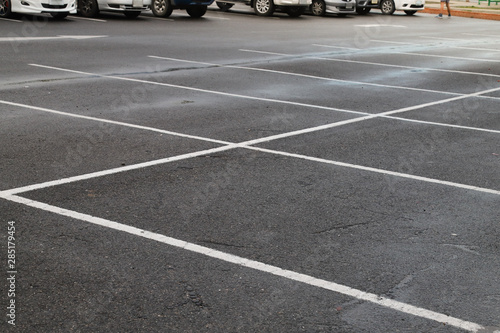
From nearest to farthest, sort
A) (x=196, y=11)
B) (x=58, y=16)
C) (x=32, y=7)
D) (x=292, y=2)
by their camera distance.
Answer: (x=32, y=7), (x=58, y=16), (x=196, y=11), (x=292, y=2)

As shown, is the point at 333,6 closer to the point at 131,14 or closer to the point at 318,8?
the point at 318,8

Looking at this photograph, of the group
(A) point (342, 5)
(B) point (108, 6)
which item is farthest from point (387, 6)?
(B) point (108, 6)

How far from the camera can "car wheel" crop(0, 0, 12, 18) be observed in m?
21.0

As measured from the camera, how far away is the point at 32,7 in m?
21.0

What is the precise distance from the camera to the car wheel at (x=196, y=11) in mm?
26722

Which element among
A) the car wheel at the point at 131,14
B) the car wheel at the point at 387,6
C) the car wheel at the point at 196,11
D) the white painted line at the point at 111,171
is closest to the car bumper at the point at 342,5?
the car wheel at the point at 387,6

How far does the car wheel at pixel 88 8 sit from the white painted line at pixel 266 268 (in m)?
18.6

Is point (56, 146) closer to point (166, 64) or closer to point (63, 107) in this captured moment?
point (63, 107)

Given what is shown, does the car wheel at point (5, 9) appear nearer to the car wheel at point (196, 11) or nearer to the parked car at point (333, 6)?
the car wheel at point (196, 11)

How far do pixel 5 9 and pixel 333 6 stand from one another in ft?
48.0

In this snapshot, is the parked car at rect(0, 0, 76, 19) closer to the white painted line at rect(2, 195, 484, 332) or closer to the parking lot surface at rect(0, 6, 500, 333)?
the parking lot surface at rect(0, 6, 500, 333)

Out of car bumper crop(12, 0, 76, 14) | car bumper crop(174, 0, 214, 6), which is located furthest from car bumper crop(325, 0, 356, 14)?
car bumper crop(12, 0, 76, 14)

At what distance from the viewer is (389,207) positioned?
6180 millimetres

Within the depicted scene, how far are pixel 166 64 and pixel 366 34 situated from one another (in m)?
11.3
